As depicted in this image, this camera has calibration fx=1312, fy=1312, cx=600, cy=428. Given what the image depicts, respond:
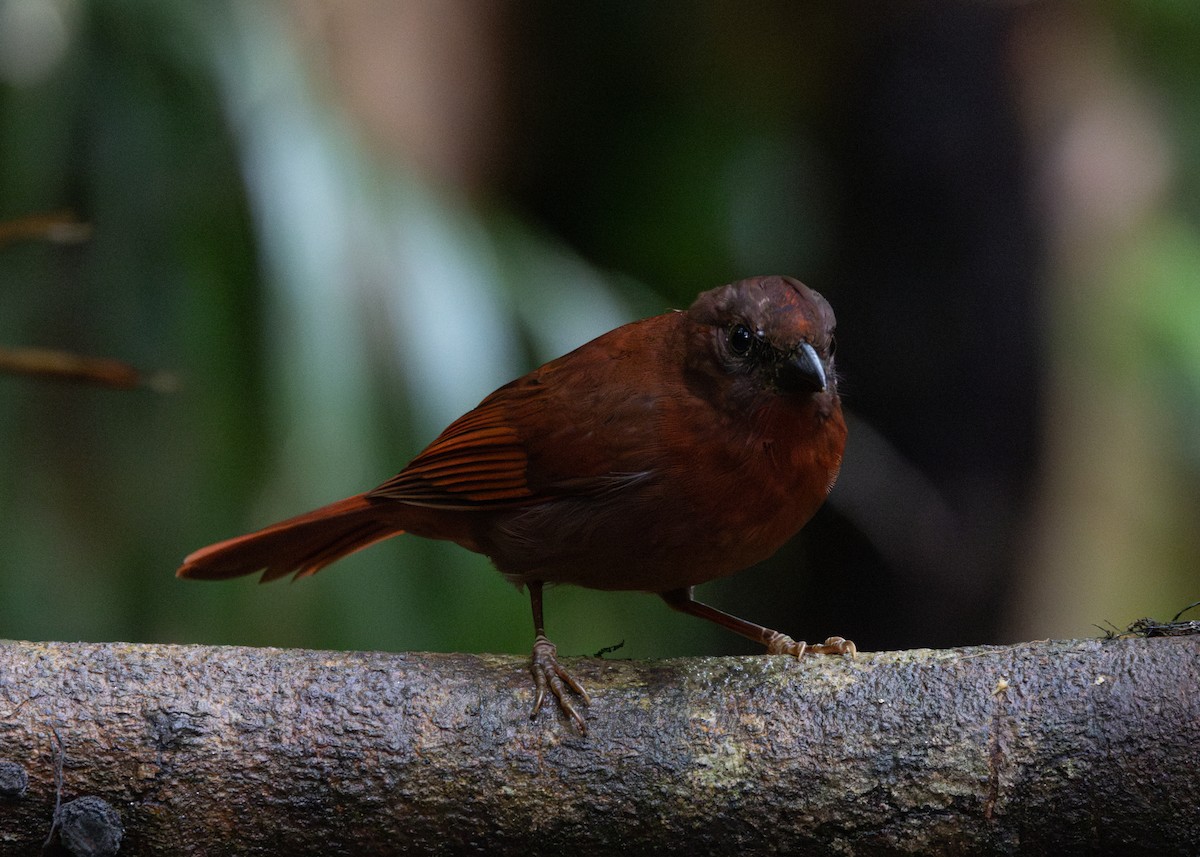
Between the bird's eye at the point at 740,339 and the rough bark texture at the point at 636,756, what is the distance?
81cm

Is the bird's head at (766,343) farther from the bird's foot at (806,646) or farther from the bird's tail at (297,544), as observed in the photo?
the bird's tail at (297,544)

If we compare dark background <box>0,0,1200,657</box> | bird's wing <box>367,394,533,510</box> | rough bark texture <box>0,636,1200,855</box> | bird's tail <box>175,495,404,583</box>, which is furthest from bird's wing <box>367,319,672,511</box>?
dark background <box>0,0,1200,657</box>

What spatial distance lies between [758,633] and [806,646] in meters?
0.23

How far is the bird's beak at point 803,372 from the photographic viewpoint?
9.66 ft

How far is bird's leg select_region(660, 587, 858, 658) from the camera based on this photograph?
3119 millimetres

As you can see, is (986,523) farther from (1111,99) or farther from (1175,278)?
(1111,99)

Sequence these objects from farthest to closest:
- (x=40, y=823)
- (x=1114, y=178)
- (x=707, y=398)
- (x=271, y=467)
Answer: (x=1114, y=178) < (x=271, y=467) < (x=707, y=398) < (x=40, y=823)

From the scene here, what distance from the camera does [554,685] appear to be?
264 cm

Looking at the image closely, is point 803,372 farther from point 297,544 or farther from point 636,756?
point 297,544

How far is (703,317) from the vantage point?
127 inches

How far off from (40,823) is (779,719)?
1.40m

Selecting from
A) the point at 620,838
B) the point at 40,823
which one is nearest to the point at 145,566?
the point at 40,823

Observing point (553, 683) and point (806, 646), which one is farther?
point (806, 646)

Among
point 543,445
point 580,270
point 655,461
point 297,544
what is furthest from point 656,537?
point 580,270
